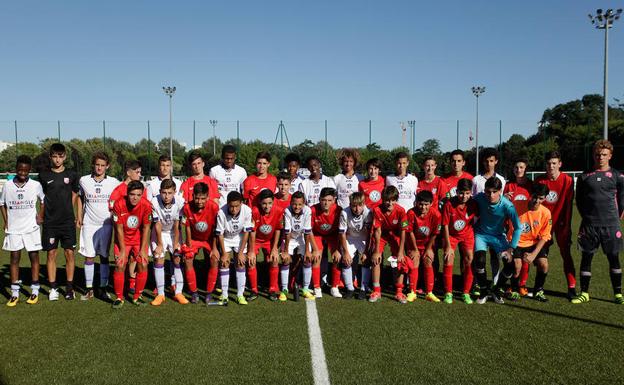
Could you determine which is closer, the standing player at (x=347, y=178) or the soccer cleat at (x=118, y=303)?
the soccer cleat at (x=118, y=303)

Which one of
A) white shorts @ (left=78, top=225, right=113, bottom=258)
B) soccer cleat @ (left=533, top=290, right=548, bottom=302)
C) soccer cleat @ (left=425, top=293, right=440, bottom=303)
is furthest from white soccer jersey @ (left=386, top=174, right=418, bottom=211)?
white shorts @ (left=78, top=225, right=113, bottom=258)

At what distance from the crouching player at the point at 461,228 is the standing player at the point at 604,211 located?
51.1 inches

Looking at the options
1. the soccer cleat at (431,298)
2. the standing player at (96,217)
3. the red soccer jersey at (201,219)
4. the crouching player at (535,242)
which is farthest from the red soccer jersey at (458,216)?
the standing player at (96,217)

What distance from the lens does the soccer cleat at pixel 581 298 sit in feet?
18.0

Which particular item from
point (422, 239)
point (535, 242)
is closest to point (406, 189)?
point (422, 239)

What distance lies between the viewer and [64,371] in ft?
11.7

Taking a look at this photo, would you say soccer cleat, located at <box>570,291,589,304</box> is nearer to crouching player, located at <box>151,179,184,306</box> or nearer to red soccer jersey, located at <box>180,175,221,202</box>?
red soccer jersey, located at <box>180,175,221,202</box>

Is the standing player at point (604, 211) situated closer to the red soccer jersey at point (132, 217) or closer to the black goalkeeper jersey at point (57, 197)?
the red soccer jersey at point (132, 217)

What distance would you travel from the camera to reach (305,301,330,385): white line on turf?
11.3 ft

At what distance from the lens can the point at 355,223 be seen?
19.3 ft

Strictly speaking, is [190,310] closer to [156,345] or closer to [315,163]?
[156,345]

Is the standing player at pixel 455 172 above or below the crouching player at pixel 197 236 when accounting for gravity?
above

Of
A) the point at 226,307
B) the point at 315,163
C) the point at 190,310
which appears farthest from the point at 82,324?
the point at 315,163

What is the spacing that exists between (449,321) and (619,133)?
132 ft
